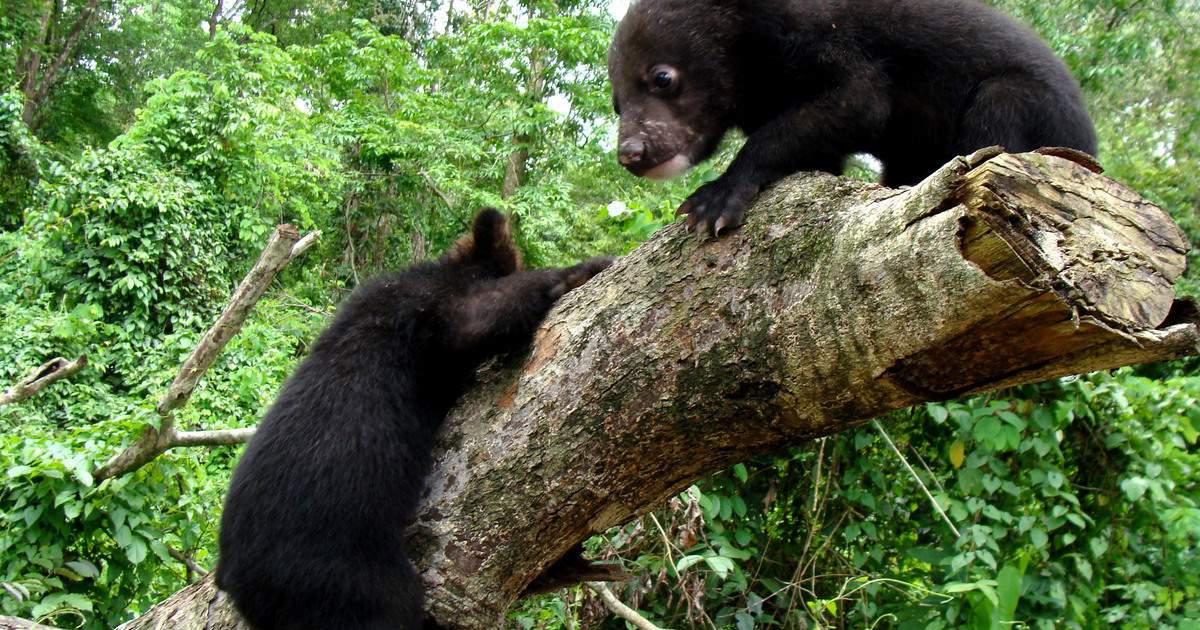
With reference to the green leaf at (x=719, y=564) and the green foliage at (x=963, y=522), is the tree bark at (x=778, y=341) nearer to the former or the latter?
the green leaf at (x=719, y=564)

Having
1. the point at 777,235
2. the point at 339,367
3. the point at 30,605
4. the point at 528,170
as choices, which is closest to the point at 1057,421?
the point at 777,235

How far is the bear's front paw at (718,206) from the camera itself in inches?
73.7

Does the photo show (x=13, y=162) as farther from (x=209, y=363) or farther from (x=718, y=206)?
(x=718, y=206)

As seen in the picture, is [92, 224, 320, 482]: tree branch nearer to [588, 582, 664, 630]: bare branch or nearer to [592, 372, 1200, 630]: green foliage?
[588, 582, 664, 630]: bare branch

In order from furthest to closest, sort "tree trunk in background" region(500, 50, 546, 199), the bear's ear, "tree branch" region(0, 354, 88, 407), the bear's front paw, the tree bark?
"tree trunk in background" region(500, 50, 546, 199), "tree branch" region(0, 354, 88, 407), the bear's ear, the bear's front paw, the tree bark

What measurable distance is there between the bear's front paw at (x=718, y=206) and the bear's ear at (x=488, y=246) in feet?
3.66

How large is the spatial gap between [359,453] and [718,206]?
1.33 m

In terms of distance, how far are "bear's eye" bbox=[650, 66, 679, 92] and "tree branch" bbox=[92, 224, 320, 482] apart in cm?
138

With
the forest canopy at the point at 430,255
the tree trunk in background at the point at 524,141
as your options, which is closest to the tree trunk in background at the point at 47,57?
the forest canopy at the point at 430,255

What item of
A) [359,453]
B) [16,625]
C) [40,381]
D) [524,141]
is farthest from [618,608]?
[524,141]

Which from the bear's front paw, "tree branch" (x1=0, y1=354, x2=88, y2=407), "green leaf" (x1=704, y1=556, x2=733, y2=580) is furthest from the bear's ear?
"tree branch" (x1=0, y1=354, x2=88, y2=407)

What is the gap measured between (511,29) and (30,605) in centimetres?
1011

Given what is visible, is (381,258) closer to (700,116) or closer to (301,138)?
(301,138)

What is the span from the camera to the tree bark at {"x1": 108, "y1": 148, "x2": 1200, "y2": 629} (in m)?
1.32
